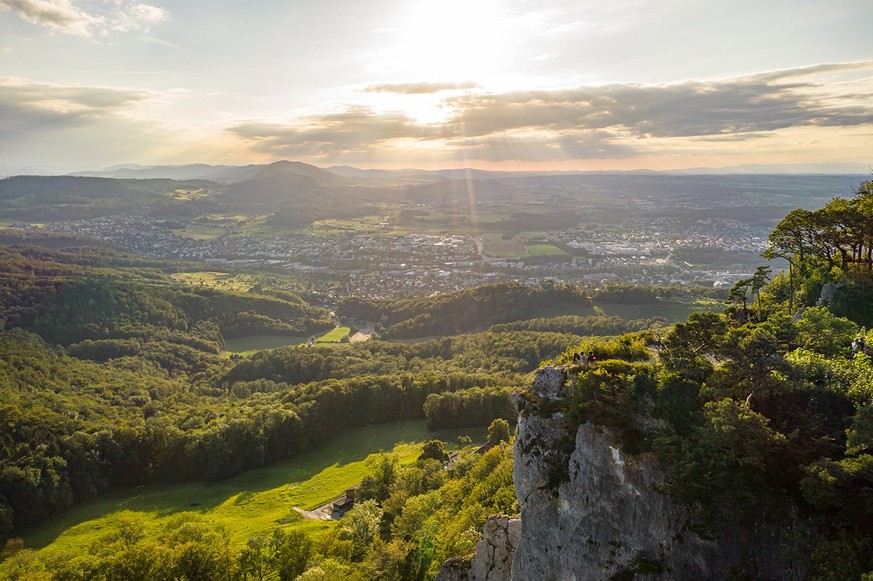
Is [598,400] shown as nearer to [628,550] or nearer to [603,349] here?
[603,349]

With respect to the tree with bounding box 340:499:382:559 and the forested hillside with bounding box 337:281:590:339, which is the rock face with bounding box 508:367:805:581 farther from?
the forested hillside with bounding box 337:281:590:339

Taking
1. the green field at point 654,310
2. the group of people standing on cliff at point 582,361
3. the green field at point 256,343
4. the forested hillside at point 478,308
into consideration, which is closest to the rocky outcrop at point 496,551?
the group of people standing on cliff at point 582,361

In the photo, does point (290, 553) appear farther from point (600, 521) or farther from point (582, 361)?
point (582, 361)

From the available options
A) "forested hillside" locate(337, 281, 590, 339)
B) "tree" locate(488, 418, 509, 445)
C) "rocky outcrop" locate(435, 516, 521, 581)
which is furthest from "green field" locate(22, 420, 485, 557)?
"forested hillside" locate(337, 281, 590, 339)

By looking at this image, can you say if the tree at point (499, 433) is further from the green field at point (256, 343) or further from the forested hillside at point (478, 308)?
the green field at point (256, 343)

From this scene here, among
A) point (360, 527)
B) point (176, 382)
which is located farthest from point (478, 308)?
point (360, 527)
